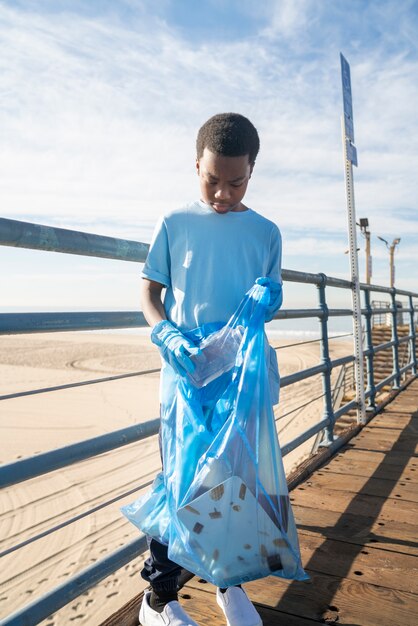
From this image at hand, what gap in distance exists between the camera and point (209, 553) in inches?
45.8

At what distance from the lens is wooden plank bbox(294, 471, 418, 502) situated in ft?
8.61

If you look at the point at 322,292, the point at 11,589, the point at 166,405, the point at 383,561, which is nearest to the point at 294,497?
the point at 383,561

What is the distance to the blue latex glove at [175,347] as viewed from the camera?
1239 mm

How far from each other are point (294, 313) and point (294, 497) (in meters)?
0.97

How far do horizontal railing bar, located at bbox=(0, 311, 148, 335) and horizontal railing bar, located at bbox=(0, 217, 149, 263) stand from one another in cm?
18

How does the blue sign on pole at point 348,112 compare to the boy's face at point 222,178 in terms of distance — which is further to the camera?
the blue sign on pole at point 348,112

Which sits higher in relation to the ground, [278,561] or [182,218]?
[182,218]

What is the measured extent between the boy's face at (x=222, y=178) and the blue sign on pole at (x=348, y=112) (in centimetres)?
262

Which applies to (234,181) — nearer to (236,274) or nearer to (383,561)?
(236,274)

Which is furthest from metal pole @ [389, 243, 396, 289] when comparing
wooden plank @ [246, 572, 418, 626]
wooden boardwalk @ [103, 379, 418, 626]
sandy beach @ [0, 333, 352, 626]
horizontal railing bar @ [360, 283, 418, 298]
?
wooden plank @ [246, 572, 418, 626]

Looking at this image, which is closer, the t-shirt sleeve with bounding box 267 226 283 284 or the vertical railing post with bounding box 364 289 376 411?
the t-shirt sleeve with bounding box 267 226 283 284

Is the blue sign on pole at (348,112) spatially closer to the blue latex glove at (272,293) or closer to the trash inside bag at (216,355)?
the blue latex glove at (272,293)

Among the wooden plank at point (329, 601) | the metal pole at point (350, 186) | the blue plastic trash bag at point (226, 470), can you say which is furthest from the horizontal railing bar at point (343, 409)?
the blue plastic trash bag at point (226, 470)

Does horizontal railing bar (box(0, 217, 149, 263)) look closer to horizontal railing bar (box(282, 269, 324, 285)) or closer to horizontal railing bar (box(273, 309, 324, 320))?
horizontal railing bar (box(273, 309, 324, 320))
